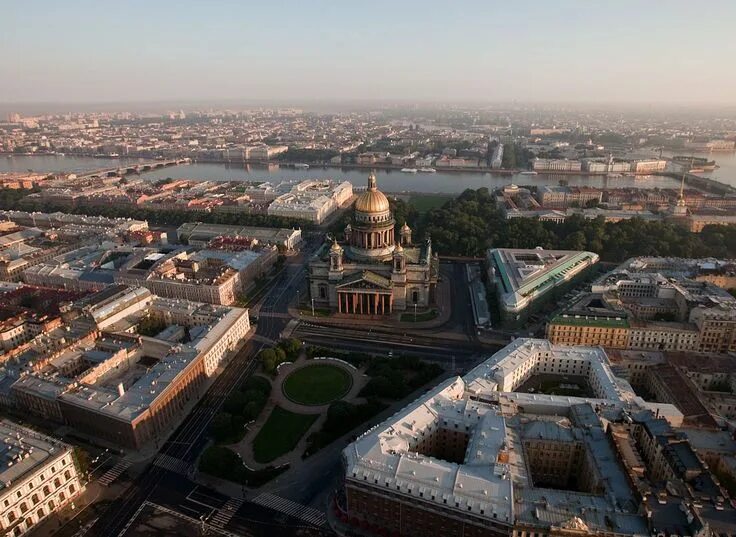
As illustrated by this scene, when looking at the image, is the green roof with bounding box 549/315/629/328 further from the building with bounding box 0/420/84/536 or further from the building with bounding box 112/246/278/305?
the building with bounding box 0/420/84/536

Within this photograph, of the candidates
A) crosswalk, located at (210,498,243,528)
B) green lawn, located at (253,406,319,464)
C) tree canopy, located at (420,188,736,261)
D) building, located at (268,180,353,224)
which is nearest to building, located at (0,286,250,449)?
green lawn, located at (253,406,319,464)

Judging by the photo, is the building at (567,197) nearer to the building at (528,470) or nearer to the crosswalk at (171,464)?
the building at (528,470)

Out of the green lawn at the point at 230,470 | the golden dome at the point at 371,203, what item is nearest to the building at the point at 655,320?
the golden dome at the point at 371,203

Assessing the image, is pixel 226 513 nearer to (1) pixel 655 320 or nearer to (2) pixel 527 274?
(2) pixel 527 274

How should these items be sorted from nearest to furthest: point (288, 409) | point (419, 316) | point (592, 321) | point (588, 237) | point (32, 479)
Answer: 1. point (32, 479)
2. point (288, 409)
3. point (592, 321)
4. point (419, 316)
5. point (588, 237)

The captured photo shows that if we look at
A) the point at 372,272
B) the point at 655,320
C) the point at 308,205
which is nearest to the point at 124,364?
the point at 372,272

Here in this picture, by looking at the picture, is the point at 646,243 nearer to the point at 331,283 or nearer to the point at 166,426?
the point at 331,283
